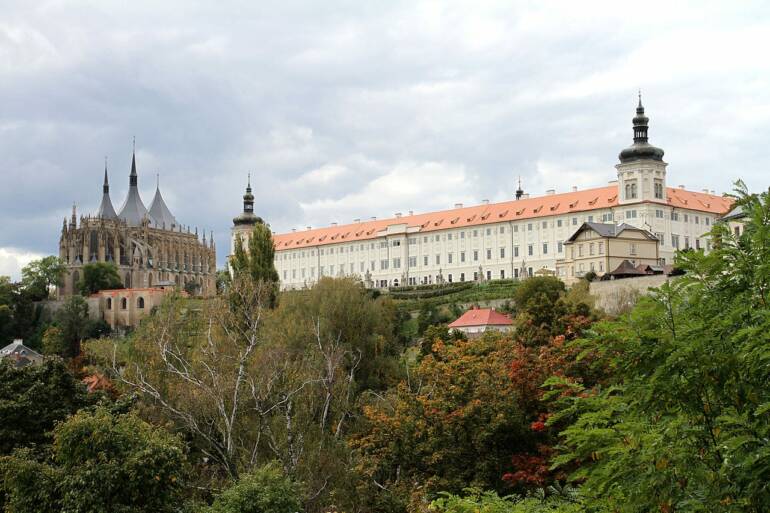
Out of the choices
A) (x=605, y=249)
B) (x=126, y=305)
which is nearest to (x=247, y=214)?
Answer: (x=126, y=305)

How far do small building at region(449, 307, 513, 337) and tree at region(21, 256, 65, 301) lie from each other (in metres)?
51.4

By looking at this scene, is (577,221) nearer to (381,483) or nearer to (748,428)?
(381,483)

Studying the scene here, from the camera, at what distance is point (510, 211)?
8700cm

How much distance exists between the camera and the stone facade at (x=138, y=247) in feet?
347

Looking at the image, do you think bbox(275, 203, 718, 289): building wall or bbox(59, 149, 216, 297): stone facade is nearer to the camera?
bbox(275, 203, 718, 289): building wall

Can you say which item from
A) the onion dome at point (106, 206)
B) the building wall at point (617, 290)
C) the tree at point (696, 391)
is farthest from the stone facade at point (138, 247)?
the tree at point (696, 391)

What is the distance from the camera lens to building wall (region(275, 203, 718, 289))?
7825 cm

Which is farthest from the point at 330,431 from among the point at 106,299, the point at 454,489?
the point at 106,299

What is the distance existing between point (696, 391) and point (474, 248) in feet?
263

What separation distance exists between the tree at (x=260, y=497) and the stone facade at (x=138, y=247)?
8343 centimetres

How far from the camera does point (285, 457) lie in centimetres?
2264

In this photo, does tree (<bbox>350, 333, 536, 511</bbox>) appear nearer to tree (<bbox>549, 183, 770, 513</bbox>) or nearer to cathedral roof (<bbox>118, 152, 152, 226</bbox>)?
tree (<bbox>549, 183, 770, 513</bbox>)

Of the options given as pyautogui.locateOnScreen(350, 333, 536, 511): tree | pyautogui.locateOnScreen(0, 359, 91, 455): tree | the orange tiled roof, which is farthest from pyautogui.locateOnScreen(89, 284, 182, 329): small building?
pyautogui.locateOnScreen(350, 333, 536, 511): tree

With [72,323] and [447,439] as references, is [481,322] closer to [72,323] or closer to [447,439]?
[447,439]
